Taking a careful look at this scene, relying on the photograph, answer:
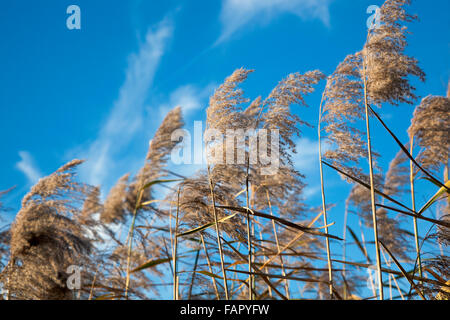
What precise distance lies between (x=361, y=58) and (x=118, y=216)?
15.3ft

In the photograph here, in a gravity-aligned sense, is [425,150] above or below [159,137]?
below

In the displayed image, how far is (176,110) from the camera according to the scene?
16.1ft

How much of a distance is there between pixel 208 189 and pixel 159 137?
2.14m

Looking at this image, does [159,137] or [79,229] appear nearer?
[79,229]

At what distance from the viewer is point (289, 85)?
107 inches

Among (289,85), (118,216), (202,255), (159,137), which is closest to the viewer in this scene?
(289,85)
